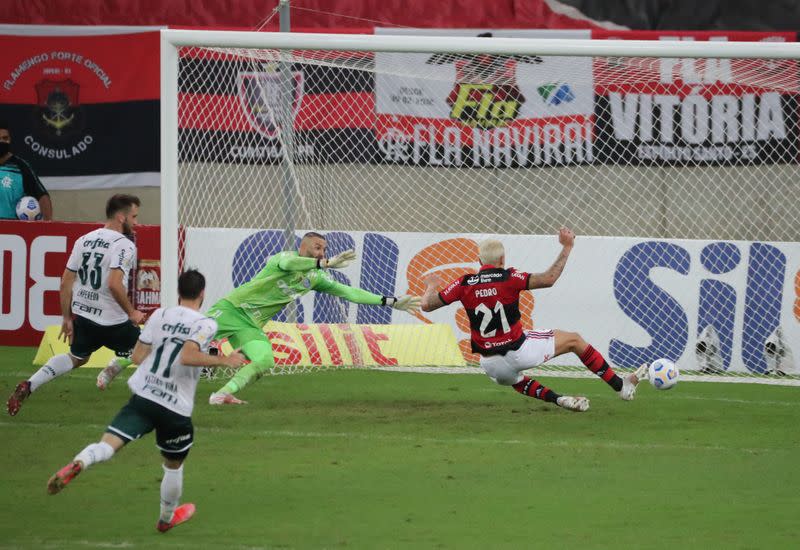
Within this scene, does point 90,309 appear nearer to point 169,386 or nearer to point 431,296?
point 431,296

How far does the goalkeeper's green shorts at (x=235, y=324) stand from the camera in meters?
12.7

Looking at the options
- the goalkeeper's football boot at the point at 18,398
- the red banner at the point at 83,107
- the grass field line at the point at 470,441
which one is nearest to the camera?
the grass field line at the point at 470,441

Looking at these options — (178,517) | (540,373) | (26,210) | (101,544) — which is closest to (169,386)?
(178,517)

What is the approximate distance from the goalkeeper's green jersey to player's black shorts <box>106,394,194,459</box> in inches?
192

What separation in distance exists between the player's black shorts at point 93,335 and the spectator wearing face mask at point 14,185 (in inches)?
229

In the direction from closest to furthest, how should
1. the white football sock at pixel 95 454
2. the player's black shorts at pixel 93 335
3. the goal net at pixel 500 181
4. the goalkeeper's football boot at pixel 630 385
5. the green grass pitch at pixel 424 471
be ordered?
the white football sock at pixel 95 454, the green grass pitch at pixel 424 471, the player's black shorts at pixel 93 335, the goalkeeper's football boot at pixel 630 385, the goal net at pixel 500 181

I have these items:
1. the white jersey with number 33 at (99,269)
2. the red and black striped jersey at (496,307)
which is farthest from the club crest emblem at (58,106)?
the red and black striped jersey at (496,307)

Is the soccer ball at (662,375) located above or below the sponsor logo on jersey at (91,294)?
below

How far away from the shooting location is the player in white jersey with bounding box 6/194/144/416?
38.8 ft

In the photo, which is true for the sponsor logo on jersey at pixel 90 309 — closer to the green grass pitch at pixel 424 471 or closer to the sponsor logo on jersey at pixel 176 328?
the green grass pitch at pixel 424 471

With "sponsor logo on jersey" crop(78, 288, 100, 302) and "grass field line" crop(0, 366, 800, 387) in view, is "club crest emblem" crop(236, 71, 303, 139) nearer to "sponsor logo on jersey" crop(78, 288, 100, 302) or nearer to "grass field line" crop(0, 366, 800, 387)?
"grass field line" crop(0, 366, 800, 387)

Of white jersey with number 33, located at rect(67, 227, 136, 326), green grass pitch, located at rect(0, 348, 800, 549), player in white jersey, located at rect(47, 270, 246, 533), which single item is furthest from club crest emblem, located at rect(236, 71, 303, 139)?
player in white jersey, located at rect(47, 270, 246, 533)

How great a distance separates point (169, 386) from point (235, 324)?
4906 millimetres

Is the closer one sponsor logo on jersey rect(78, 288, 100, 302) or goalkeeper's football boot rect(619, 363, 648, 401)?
sponsor logo on jersey rect(78, 288, 100, 302)
